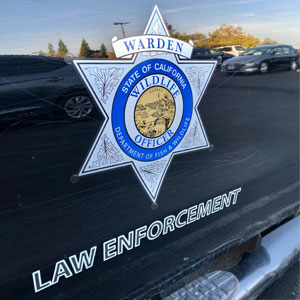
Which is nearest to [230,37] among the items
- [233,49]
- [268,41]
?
[233,49]

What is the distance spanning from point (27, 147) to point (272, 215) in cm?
172

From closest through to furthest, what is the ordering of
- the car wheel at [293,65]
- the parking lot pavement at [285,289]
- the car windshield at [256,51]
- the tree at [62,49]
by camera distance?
the tree at [62,49], the car windshield at [256,51], the car wheel at [293,65], the parking lot pavement at [285,289]

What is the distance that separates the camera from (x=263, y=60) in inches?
69.5

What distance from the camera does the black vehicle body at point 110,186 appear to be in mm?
1034

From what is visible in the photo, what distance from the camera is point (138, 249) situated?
146 cm

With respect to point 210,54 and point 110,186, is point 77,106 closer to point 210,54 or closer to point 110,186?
point 110,186

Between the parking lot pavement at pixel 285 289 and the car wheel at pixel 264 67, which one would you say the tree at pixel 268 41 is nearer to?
the car wheel at pixel 264 67

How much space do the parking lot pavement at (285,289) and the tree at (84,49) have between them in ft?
6.97

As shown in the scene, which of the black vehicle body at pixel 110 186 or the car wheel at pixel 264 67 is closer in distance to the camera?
the black vehicle body at pixel 110 186

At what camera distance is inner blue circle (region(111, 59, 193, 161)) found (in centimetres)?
122

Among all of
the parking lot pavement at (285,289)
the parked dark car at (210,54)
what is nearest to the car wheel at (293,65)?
the parked dark car at (210,54)

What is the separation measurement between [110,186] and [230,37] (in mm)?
948

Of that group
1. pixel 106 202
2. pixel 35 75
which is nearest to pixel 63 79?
pixel 35 75

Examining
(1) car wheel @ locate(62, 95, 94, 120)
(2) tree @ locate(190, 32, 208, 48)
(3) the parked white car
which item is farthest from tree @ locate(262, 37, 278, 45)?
(1) car wheel @ locate(62, 95, 94, 120)
